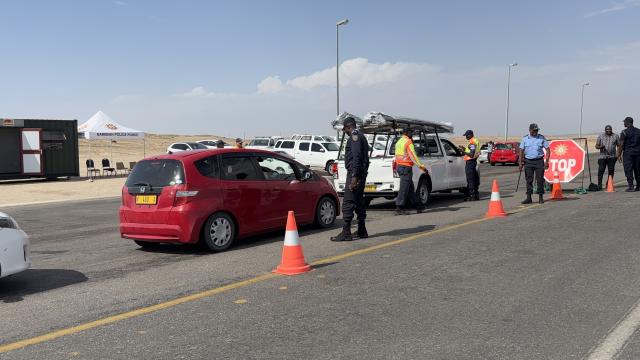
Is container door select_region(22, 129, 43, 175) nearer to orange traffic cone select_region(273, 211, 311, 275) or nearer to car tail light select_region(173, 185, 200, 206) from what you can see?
car tail light select_region(173, 185, 200, 206)

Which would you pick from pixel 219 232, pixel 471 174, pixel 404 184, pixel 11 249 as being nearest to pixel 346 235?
pixel 219 232

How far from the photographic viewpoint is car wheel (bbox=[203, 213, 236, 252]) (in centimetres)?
783

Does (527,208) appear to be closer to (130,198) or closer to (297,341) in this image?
(130,198)

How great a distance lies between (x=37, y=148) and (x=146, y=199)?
2115cm

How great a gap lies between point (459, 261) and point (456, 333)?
259 cm

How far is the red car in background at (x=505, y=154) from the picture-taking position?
114 feet

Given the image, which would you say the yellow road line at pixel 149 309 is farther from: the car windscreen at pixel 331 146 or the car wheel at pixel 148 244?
the car windscreen at pixel 331 146

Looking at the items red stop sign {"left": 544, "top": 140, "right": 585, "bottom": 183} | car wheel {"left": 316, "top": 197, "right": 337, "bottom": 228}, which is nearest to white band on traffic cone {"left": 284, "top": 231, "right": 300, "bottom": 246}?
car wheel {"left": 316, "top": 197, "right": 337, "bottom": 228}

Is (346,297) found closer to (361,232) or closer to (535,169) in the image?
(361,232)

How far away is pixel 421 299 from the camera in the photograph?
525 centimetres

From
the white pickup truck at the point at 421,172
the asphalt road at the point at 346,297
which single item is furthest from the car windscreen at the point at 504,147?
the asphalt road at the point at 346,297

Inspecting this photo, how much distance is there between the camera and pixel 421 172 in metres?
12.6

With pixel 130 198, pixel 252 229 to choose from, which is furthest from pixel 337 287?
pixel 130 198

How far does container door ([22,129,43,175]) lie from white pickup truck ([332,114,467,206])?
18.7m
